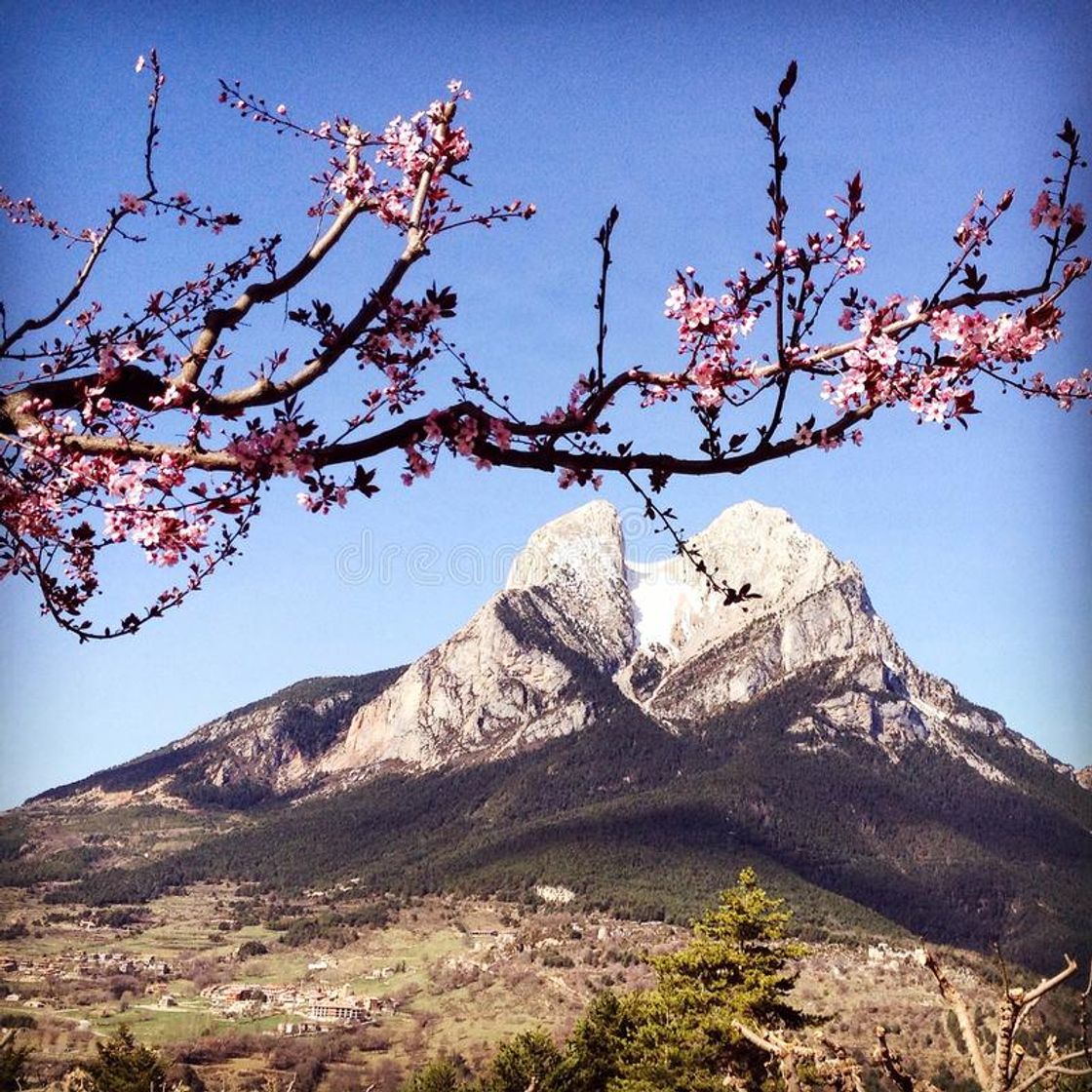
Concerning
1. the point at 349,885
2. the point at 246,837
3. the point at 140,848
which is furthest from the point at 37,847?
the point at 349,885

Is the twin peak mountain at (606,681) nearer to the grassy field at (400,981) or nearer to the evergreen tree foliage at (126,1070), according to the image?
the grassy field at (400,981)

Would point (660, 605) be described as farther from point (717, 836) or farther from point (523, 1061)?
point (523, 1061)

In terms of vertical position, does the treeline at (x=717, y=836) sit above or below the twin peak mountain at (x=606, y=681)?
below

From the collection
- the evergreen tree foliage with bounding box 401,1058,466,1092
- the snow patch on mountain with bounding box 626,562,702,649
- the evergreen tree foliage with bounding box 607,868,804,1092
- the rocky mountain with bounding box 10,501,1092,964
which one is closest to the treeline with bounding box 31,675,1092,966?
the rocky mountain with bounding box 10,501,1092,964

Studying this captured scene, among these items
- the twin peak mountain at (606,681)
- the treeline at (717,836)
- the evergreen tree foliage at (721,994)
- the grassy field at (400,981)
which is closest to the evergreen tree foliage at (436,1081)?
the evergreen tree foliage at (721,994)

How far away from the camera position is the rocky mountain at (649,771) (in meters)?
114

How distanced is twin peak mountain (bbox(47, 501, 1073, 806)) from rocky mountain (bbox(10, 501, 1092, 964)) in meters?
0.49

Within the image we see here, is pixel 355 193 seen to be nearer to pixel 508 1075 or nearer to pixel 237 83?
pixel 237 83

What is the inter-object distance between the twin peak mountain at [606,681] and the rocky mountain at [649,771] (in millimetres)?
494

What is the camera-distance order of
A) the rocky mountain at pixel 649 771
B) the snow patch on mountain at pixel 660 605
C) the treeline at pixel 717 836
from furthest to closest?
the snow patch on mountain at pixel 660 605 < the rocky mountain at pixel 649 771 < the treeline at pixel 717 836

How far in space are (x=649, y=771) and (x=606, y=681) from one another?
2844cm

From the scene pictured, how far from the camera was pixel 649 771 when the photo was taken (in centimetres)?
13962

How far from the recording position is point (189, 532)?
110 inches

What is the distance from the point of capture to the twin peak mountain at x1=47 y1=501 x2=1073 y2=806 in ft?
471
